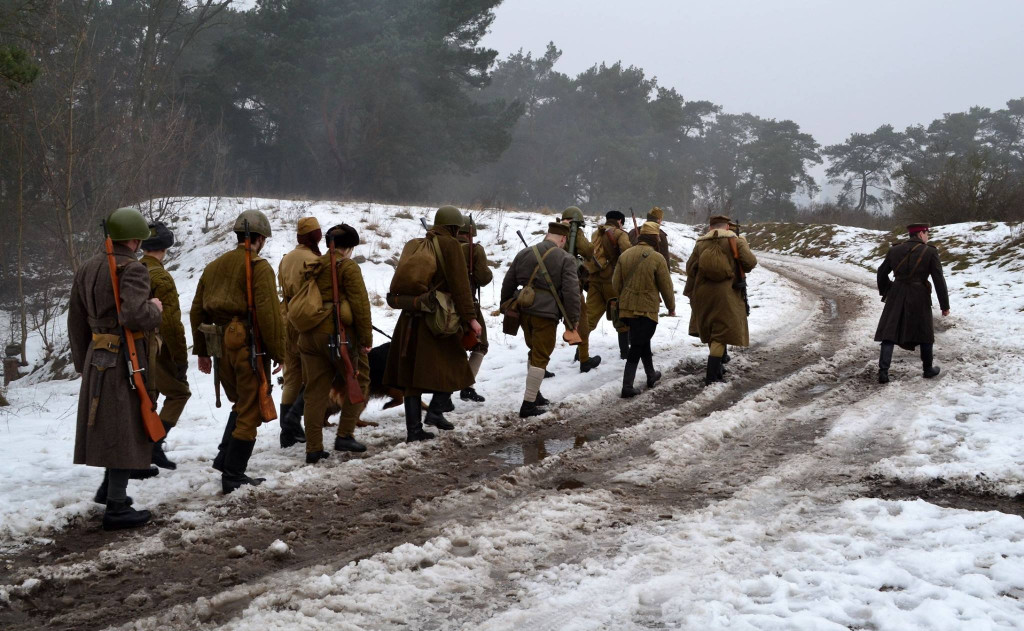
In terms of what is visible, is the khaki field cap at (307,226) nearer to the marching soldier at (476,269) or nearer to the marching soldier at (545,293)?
the marching soldier at (476,269)

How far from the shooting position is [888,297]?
868 centimetres

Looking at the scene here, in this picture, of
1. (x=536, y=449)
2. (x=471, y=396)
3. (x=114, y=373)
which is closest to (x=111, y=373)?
(x=114, y=373)

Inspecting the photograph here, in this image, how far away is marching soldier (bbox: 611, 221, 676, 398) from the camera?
8000mm

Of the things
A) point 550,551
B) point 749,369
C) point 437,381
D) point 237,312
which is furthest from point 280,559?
point 749,369

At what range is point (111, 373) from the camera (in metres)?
4.50

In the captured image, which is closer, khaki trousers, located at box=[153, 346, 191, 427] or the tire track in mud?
the tire track in mud

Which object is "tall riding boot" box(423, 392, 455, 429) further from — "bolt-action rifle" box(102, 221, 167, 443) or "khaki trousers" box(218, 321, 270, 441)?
"bolt-action rifle" box(102, 221, 167, 443)

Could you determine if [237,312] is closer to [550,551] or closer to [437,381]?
[437,381]

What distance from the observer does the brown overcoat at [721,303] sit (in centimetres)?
836

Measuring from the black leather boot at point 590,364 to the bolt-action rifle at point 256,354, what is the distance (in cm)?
481

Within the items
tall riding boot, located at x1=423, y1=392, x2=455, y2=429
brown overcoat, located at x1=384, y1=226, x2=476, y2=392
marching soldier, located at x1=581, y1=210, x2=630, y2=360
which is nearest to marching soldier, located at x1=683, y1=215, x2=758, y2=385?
marching soldier, located at x1=581, y1=210, x2=630, y2=360

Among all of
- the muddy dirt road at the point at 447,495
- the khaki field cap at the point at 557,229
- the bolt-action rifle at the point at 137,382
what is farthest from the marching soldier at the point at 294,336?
the khaki field cap at the point at 557,229

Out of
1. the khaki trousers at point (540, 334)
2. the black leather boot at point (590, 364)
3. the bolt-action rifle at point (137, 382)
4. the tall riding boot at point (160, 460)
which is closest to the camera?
the bolt-action rifle at point (137, 382)

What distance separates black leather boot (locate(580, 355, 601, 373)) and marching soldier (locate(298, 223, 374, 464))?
3.82 metres
